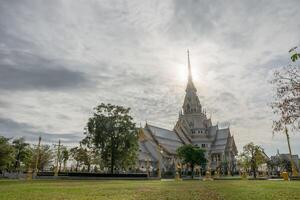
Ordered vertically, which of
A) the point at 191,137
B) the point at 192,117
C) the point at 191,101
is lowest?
the point at 191,137

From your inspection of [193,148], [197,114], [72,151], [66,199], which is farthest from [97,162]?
[66,199]

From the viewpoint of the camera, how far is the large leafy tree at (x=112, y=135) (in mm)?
55094

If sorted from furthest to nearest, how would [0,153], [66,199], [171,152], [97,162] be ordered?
[171,152] < [97,162] < [0,153] < [66,199]

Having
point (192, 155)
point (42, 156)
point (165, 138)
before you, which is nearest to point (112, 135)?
point (192, 155)

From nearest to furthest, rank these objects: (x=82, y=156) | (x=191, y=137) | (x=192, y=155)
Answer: (x=192, y=155), (x=82, y=156), (x=191, y=137)

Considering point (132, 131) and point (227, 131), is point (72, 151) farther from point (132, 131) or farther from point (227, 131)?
point (227, 131)

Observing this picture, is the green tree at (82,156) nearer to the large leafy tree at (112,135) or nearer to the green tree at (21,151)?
the green tree at (21,151)

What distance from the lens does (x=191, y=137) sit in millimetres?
125375

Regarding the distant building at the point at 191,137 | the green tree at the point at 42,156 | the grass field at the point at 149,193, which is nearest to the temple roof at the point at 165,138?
the distant building at the point at 191,137

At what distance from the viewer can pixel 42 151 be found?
88.3 m

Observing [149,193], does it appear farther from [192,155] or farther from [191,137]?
[191,137]

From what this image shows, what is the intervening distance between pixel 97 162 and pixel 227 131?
6663 centimetres

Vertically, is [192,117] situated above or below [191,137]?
above

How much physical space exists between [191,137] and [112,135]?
75.2m
